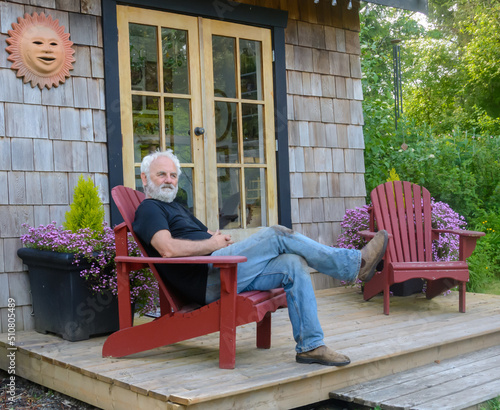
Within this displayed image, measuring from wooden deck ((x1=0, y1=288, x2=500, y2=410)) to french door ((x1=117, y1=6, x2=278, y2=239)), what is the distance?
109cm

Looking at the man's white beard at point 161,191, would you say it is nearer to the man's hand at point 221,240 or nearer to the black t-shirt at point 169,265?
the black t-shirt at point 169,265

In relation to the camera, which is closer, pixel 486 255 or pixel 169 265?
pixel 169 265

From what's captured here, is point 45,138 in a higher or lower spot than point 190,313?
higher

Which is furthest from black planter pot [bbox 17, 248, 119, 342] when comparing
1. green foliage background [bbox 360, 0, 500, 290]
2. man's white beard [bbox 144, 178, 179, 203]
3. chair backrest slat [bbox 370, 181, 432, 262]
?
green foliage background [bbox 360, 0, 500, 290]

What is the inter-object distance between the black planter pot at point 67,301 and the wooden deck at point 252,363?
0.08 m

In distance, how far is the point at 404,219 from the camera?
14.6 ft

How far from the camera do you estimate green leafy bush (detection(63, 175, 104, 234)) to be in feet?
11.6

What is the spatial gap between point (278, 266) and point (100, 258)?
111 centimetres

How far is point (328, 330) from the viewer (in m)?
Result: 3.50

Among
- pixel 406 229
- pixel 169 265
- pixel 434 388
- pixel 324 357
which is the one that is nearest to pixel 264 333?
pixel 324 357

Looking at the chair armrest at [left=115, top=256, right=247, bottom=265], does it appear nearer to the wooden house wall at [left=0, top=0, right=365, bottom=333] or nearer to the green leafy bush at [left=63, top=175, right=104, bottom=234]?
the green leafy bush at [left=63, top=175, right=104, bottom=234]

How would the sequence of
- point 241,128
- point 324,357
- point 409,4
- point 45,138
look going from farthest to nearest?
point 409,4 → point 241,128 → point 45,138 → point 324,357

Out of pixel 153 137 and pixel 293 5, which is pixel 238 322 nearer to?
pixel 153 137

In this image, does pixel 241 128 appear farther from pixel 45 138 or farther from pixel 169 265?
pixel 169 265
